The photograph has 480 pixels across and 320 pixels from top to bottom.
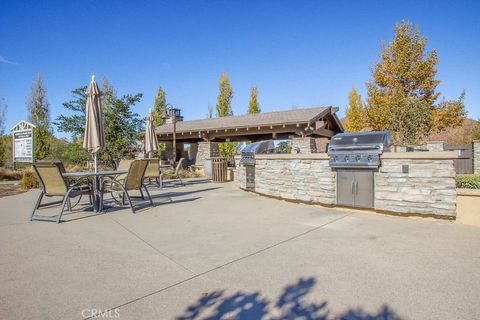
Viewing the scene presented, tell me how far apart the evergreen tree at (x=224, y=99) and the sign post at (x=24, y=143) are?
19176mm

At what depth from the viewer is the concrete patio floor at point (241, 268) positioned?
85.9 inches

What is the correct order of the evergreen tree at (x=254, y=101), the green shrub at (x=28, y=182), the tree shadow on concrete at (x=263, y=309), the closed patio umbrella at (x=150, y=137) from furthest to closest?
the evergreen tree at (x=254, y=101) → the closed patio umbrella at (x=150, y=137) → the green shrub at (x=28, y=182) → the tree shadow on concrete at (x=263, y=309)

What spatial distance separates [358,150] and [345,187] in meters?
0.76

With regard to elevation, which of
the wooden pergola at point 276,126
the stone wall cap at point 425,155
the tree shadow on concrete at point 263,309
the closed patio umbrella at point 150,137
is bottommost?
the tree shadow on concrete at point 263,309

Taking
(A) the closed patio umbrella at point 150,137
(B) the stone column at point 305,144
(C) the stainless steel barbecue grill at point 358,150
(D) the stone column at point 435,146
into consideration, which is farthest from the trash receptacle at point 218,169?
(D) the stone column at point 435,146

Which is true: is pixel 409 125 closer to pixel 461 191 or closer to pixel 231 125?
pixel 231 125

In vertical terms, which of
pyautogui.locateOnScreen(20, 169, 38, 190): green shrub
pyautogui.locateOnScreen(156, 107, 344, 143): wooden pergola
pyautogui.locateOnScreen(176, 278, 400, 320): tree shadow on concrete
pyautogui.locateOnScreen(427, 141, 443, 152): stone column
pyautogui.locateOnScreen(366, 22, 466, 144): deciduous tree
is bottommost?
pyautogui.locateOnScreen(176, 278, 400, 320): tree shadow on concrete

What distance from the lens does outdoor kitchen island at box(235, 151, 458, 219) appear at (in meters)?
4.64

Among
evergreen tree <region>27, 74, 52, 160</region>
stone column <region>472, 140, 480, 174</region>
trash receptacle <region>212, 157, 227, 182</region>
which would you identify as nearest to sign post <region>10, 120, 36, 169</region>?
trash receptacle <region>212, 157, 227, 182</region>

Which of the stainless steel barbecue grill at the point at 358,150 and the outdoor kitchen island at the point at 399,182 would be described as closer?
the outdoor kitchen island at the point at 399,182

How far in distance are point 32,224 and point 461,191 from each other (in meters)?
6.87

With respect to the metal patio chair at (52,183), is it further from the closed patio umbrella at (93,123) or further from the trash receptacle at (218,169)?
the trash receptacle at (218,169)

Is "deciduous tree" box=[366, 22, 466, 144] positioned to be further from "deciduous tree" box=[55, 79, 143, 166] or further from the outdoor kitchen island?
"deciduous tree" box=[55, 79, 143, 166]

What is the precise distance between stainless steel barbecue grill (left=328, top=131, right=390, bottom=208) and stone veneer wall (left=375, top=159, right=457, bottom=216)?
0.54ft
